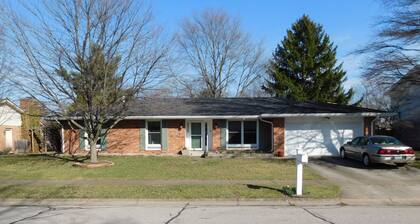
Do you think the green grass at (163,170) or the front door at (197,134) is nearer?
the green grass at (163,170)

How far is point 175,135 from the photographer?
27.8 meters

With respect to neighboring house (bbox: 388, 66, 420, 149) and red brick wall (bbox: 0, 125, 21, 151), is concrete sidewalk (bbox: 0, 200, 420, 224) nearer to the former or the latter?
neighboring house (bbox: 388, 66, 420, 149)

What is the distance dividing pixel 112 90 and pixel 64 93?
7.16ft

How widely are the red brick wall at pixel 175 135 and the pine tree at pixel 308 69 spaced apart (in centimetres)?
2180

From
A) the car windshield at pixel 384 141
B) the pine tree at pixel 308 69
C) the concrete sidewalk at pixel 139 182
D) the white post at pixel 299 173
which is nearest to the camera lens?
the white post at pixel 299 173

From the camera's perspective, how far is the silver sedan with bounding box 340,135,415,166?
19.8 meters

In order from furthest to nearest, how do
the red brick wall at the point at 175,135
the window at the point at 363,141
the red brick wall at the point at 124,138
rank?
the red brick wall at the point at 124,138 → the red brick wall at the point at 175,135 → the window at the point at 363,141

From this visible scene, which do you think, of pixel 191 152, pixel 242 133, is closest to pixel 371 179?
pixel 242 133

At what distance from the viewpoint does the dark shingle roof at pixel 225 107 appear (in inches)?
1070

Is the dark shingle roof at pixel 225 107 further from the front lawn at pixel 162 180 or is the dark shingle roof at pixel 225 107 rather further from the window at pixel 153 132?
the front lawn at pixel 162 180

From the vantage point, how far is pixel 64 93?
20.6 m

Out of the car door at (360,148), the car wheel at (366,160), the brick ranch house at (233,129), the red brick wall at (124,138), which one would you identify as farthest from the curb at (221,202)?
the red brick wall at (124,138)

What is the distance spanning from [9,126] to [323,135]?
1107 inches

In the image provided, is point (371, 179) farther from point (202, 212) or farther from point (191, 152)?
point (191, 152)
